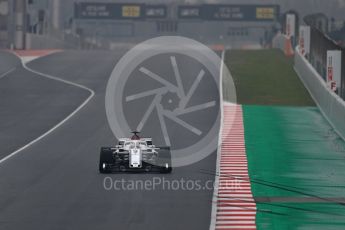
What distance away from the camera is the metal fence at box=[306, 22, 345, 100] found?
39856 mm

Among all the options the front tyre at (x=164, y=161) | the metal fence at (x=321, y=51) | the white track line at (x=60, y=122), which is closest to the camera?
the front tyre at (x=164, y=161)

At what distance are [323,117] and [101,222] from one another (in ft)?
78.9

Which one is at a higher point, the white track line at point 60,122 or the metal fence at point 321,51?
the metal fence at point 321,51

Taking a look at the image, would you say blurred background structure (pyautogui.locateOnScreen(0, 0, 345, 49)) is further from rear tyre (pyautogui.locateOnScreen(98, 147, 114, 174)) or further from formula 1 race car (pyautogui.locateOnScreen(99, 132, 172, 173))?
rear tyre (pyautogui.locateOnScreen(98, 147, 114, 174))

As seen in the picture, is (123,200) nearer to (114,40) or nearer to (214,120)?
(214,120)

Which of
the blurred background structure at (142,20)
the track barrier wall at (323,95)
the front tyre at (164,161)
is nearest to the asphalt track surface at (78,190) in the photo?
the front tyre at (164,161)

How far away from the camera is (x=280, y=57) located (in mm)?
74000

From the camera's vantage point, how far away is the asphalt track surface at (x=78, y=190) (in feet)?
67.2

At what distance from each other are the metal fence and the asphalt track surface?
33.5 feet

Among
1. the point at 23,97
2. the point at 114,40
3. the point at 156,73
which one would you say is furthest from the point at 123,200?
the point at 114,40

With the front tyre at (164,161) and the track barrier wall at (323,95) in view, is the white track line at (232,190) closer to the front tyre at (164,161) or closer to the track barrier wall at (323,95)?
the front tyre at (164,161)

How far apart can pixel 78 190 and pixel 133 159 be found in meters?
2.71

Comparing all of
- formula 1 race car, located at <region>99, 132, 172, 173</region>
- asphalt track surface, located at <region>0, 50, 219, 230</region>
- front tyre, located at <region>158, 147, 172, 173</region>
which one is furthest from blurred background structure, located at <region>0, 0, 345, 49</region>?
formula 1 race car, located at <region>99, 132, 172, 173</region>

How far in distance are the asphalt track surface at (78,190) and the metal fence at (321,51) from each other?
1020 centimetres
